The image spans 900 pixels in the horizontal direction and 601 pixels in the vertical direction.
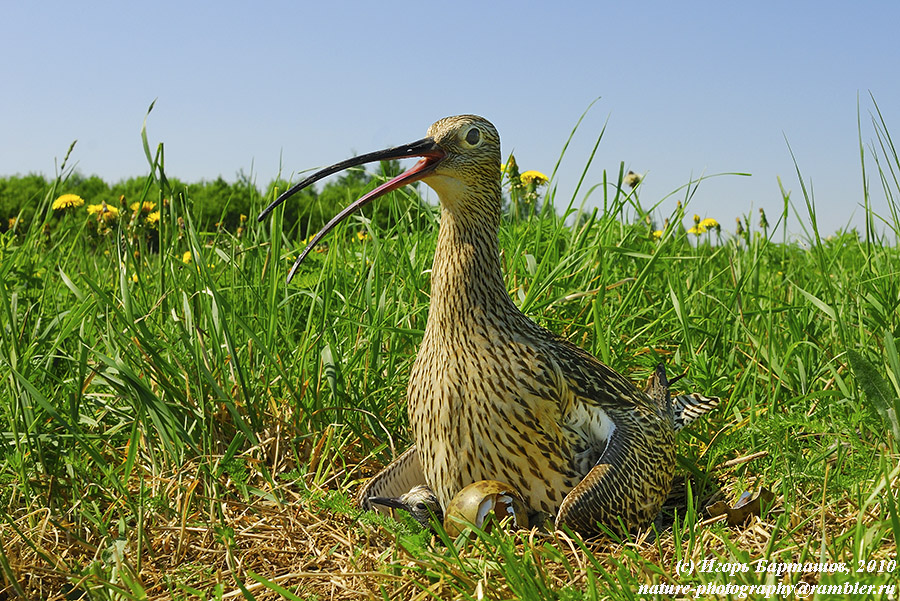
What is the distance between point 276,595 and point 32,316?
2.18 m

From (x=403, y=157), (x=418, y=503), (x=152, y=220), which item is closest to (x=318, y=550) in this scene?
(x=418, y=503)

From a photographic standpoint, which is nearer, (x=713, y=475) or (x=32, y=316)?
(x=713, y=475)

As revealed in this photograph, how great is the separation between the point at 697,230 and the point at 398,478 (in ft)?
12.0

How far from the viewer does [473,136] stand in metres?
2.95

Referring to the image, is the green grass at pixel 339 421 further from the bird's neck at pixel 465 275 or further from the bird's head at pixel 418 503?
the bird's neck at pixel 465 275

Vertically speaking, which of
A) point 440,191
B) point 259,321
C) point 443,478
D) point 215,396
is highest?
point 440,191

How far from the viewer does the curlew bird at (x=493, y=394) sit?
2850 millimetres

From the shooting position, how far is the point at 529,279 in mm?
4297

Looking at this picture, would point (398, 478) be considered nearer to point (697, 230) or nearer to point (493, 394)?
point (493, 394)

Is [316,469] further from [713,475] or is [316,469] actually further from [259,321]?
[713,475]

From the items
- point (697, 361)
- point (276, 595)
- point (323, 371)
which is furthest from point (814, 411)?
point (276, 595)

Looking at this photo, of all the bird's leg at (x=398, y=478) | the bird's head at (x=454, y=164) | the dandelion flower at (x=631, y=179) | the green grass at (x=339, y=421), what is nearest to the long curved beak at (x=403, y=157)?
the bird's head at (x=454, y=164)

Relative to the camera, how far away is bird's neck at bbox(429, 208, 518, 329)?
2.94 m

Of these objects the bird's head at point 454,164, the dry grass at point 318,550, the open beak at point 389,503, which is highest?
the bird's head at point 454,164
